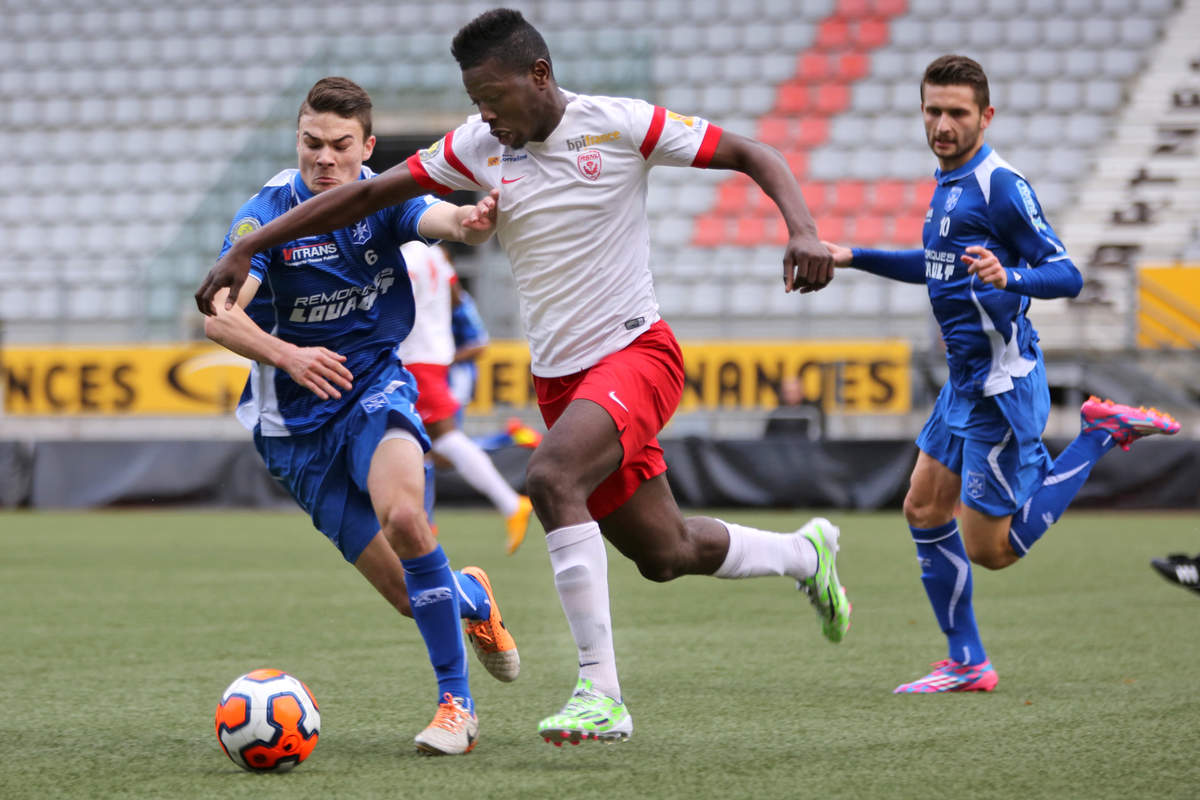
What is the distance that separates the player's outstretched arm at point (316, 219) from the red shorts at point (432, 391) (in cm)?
455

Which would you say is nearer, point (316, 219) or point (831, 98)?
point (316, 219)

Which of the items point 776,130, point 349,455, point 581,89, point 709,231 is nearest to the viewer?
point 349,455

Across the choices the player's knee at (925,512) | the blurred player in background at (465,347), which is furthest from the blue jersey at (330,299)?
the blurred player in background at (465,347)

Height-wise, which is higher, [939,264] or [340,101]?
[340,101]

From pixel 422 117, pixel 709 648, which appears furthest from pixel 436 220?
pixel 422 117

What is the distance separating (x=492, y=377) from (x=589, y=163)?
1114 cm

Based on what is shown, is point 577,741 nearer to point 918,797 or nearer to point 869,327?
point 918,797

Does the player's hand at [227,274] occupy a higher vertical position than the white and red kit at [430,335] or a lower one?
higher

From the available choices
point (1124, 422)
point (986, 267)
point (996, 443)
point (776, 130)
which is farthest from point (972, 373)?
point (776, 130)

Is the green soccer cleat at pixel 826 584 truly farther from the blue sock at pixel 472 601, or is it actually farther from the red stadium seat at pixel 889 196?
the red stadium seat at pixel 889 196

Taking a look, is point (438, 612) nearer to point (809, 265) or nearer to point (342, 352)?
point (342, 352)

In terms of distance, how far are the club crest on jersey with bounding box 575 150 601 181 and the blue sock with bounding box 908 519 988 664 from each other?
1.88 meters

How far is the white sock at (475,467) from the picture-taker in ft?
31.6

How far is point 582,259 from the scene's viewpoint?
3959 millimetres
